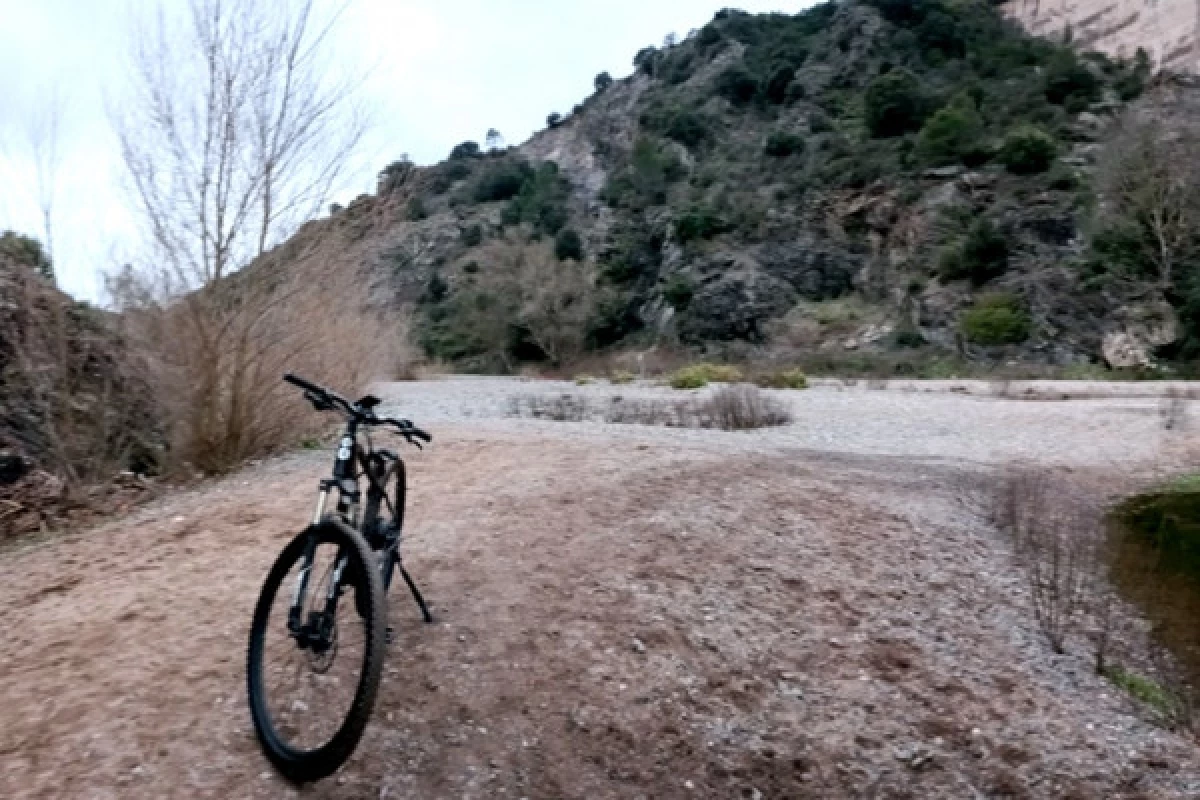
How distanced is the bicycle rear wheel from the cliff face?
51671 millimetres

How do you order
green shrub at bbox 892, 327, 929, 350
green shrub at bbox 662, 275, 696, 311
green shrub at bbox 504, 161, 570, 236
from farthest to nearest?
green shrub at bbox 504, 161, 570, 236 < green shrub at bbox 662, 275, 696, 311 < green shrub at bbox 892, 327, 929, 350

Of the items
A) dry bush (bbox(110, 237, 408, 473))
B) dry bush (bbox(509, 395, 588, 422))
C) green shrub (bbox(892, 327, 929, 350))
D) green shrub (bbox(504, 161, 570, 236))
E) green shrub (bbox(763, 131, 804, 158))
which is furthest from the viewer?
green shrub (bbox(504, 161, 570, 236))

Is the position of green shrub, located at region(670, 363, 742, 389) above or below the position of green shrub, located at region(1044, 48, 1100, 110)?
below

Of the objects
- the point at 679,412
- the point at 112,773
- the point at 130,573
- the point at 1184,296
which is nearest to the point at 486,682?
the point at 112,773

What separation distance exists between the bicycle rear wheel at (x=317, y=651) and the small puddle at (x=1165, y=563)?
356cm

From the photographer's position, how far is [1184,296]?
2625cm

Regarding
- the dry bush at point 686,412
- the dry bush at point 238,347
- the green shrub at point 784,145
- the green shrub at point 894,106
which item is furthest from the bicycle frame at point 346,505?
the green shrub at point 784,145

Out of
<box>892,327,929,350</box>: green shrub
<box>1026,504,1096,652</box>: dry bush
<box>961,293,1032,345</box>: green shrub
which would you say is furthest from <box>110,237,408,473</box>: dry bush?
<box>892,327,929,350</box>: green shrub

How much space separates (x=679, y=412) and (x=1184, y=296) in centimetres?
2049

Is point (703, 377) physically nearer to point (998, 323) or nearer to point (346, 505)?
point (998, 323)

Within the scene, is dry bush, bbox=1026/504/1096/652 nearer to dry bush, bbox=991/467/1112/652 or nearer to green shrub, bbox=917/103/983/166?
dry bush, bbox=991/467/1112/652

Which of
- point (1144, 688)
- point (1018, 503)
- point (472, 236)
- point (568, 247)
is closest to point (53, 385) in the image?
point (1144, 688)

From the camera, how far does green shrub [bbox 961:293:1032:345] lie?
28.7 m

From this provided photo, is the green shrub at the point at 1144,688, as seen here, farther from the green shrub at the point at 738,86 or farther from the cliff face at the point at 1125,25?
the green shrub at the point at 738,86
